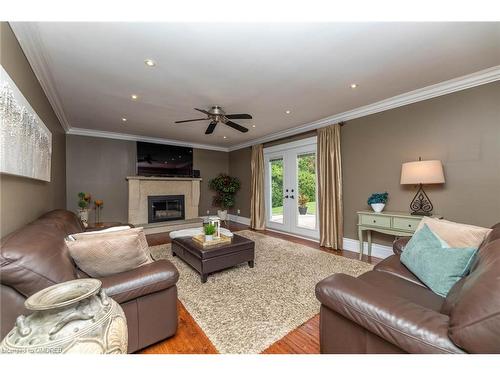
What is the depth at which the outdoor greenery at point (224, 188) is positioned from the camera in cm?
632

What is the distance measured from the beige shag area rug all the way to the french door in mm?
1268

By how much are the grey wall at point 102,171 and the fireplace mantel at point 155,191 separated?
0.80 feet

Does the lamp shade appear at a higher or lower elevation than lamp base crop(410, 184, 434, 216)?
higher

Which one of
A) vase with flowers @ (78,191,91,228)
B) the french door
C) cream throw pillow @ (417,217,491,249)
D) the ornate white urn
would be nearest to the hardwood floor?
the ornate white urn

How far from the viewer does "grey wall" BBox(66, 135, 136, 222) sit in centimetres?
461

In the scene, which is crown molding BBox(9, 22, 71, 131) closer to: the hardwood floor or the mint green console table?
the hardwood floor

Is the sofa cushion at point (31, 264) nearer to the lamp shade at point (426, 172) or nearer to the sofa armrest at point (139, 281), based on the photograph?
the sofa armrest at point (139, 281)

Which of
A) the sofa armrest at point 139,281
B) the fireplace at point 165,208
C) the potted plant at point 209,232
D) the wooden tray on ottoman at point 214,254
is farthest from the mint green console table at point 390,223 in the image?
the fireplace at point 165,208

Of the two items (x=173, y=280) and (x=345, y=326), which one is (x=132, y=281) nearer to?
(x=173, y=280)

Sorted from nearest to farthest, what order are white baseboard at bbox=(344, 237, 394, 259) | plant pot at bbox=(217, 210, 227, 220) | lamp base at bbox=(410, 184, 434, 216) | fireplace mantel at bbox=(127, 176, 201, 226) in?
lamp base at bbox=(410, 184, 434, 216)
white baseboard at bbox=(344, 237, 394, 259)
fireplace mantel at bbox=(127, 176, 201, 226)
plant pot at bbox=(217, 210, 227, 220)

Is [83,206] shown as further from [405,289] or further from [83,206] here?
[405,289]

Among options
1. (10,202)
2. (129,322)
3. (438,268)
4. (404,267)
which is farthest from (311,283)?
(10,202)

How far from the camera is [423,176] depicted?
2.61 m
